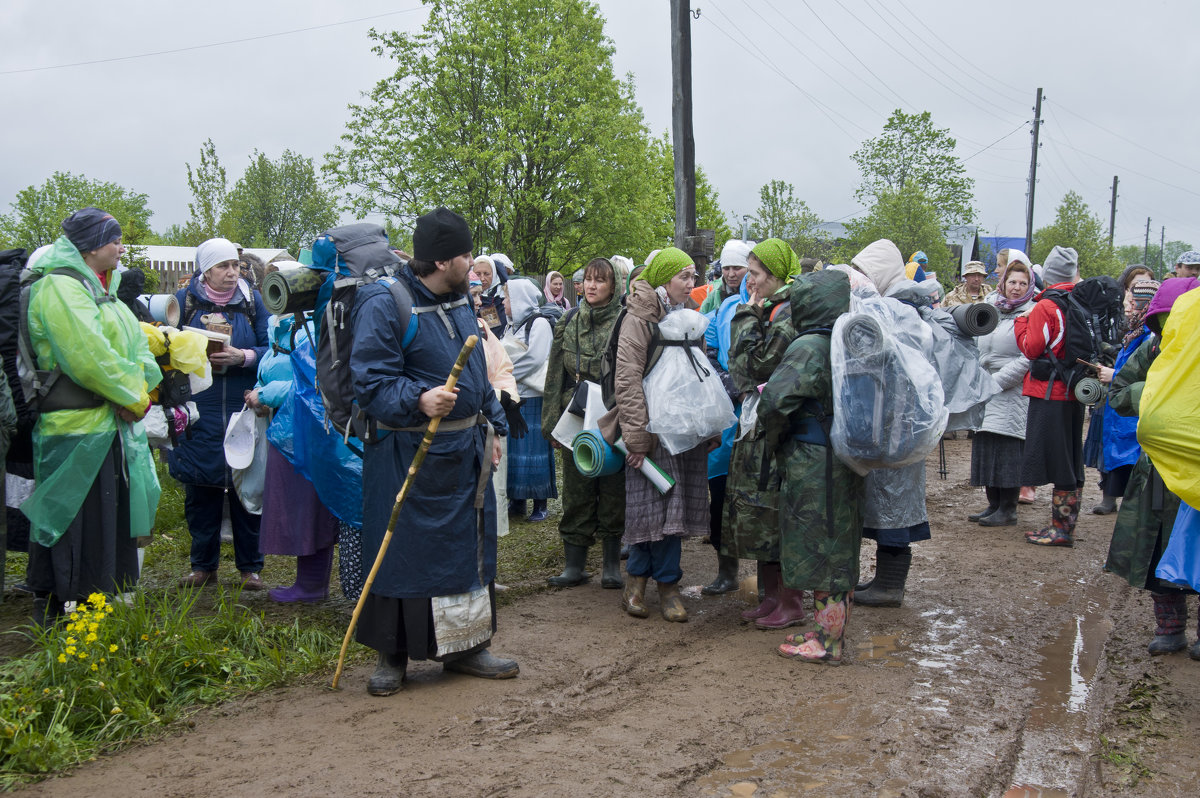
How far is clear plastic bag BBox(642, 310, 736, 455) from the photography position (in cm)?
486

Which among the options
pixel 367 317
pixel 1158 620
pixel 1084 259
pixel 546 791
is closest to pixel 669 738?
pixel 546 791

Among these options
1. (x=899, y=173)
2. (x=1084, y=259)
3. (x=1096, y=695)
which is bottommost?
(x=1096, y=695)

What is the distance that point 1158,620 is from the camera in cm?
471

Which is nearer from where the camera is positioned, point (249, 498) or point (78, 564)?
point (78, 564)

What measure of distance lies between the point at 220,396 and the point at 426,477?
240 centimetres

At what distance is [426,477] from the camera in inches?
151

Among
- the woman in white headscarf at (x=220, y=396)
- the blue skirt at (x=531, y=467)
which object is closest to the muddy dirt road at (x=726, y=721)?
the woman in white headscarf at (x=220, y=396)

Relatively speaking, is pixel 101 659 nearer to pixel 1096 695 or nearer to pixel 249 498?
pixel 249 498

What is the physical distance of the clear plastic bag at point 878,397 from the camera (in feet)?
13.7

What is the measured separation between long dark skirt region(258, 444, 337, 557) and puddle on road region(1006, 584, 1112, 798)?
358 cm

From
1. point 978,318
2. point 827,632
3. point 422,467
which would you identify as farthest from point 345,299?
point 978,318

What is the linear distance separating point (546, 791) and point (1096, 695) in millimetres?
2556

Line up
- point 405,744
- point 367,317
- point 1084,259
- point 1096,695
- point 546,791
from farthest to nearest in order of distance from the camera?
point 1084,259 → point 1096,695 → point 367,317 → point 405,744 → point 546,791

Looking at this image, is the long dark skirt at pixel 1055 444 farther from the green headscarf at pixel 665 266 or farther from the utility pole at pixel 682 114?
the utility pole at pixel 682 114
